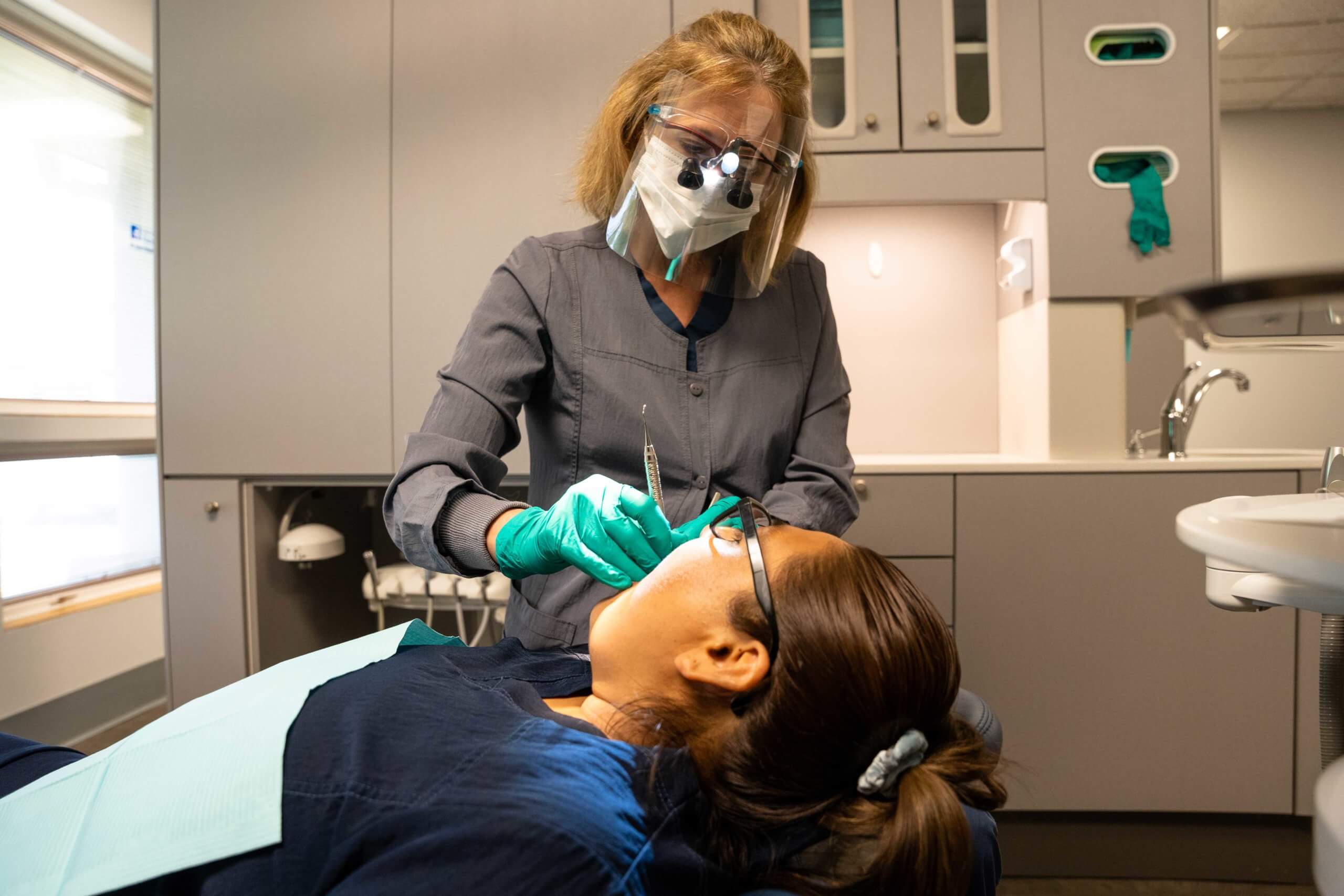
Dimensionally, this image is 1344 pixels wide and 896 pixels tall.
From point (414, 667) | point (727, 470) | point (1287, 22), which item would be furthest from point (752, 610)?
point (1287, 22)

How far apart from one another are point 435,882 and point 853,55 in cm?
203

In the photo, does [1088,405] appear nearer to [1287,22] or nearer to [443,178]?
[1287,22]

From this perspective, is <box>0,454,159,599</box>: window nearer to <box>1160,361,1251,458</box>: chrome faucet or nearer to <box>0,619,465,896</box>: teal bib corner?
<box>0,619,465,896</box>: teal bib corner

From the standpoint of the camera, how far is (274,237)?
2.07 meters

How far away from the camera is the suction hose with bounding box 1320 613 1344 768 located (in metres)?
1.01

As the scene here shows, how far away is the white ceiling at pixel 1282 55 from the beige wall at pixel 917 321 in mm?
682

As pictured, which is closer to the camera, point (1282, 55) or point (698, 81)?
point (698, 81)

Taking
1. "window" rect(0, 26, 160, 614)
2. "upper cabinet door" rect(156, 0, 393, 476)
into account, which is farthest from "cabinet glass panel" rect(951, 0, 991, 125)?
"window" rect(0, 26, 160, 614)

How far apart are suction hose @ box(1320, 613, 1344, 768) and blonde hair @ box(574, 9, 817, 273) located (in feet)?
2.96

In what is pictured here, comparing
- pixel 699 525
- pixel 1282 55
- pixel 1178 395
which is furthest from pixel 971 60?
pixel 699 525

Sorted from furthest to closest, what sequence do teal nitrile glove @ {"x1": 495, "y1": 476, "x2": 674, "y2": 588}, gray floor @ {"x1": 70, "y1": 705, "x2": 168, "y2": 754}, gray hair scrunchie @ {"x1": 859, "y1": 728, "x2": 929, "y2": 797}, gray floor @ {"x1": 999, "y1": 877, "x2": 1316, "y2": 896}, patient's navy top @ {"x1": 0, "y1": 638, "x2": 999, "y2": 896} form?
gray floor @ {"x1": 70, "y1": 705, "x2": 168, "y2": 754} → gray floor @ {"x1": 999, "y1": 877, "x2": 1316, "y2": 896} → teal nitrile glove @ {"x1": 495, "y1": 476, "x2": 674, "y2": 588} → gray hair scrunchie @ {"x1": 859, "y1": 728, "x2": 929, "y2": 797} → patient's navy top @ {"x1": 0, "y1": 638, "x2": 999, "y2": 896}

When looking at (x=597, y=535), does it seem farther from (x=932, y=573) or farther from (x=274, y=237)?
(x=274, y=237)

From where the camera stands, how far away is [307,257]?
6.78ft

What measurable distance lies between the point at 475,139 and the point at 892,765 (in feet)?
5.83
